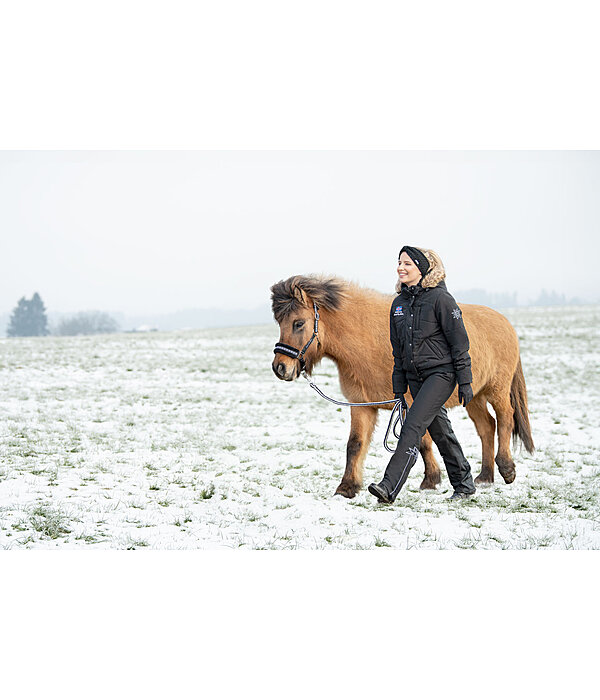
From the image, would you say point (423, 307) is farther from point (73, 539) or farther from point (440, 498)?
point (73, 539)

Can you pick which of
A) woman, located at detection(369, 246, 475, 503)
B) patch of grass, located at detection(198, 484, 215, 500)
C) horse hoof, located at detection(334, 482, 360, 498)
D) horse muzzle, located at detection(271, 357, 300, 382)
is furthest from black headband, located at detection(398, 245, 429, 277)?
patch of grass, located at detection(198, 484, 215, 500)

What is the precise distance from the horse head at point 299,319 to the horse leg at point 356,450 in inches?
29.7

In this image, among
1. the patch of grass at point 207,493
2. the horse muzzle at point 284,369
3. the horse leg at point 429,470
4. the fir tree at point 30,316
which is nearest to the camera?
the horse muzzle at point 284,369

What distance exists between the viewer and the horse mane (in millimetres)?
5992

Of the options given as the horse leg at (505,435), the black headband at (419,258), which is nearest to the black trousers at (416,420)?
the black headband at (419,258)

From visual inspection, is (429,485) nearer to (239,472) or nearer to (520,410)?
(520,410)

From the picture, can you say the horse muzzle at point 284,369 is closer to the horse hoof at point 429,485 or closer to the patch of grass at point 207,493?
the patch of grass at point 207,493

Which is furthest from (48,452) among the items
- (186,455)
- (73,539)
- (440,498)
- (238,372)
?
(238,372)

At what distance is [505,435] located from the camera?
280 inches

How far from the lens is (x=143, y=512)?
5.93 metres

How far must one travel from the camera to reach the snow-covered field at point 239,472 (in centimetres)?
522

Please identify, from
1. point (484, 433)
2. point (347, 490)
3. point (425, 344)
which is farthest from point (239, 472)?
point (425, 344)

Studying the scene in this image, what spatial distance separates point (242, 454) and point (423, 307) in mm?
4314

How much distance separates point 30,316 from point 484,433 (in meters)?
82.6
